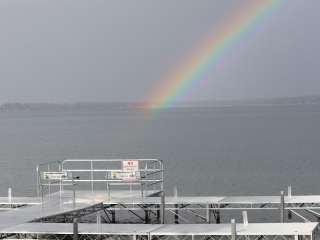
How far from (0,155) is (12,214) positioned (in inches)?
3411

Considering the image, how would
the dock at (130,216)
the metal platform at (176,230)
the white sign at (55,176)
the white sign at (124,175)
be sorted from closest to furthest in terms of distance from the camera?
1. the metal platform at (176,230)
2. the dock at (130,216)
3. the white sign at (124,175)
4. the white sign at (55,176)

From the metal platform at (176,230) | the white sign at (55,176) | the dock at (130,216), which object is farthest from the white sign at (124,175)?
the metal platform at (176,230)

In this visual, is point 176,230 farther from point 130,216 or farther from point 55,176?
point 130,216

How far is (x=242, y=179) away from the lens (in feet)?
221

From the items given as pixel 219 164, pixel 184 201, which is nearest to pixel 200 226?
pixel 184 201

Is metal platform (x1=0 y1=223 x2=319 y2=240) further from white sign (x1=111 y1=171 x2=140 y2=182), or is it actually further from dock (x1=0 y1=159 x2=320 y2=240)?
white sign (x1=111 y1=171 x2=140 y2=182)

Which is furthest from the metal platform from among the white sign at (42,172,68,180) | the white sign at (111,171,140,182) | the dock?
the white sign at (42,172,68,180)

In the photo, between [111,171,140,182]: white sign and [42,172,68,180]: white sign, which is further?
[42,172,68,180]: white sign

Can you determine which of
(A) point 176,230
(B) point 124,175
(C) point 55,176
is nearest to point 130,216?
(B) point 124,175

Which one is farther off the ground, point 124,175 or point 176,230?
point 124,175

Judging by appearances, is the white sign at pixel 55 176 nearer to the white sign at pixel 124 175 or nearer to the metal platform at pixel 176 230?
the white sign at pixel 124 175

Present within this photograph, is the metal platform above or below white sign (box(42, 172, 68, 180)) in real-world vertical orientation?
below

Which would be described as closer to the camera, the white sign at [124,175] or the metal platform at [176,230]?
the metal platform at [176,230]

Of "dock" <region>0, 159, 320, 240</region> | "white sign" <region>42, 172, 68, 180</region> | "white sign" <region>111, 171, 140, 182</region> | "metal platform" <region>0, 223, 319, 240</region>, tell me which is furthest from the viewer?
"white sign" <region>42, 172, 68, 180</region>
